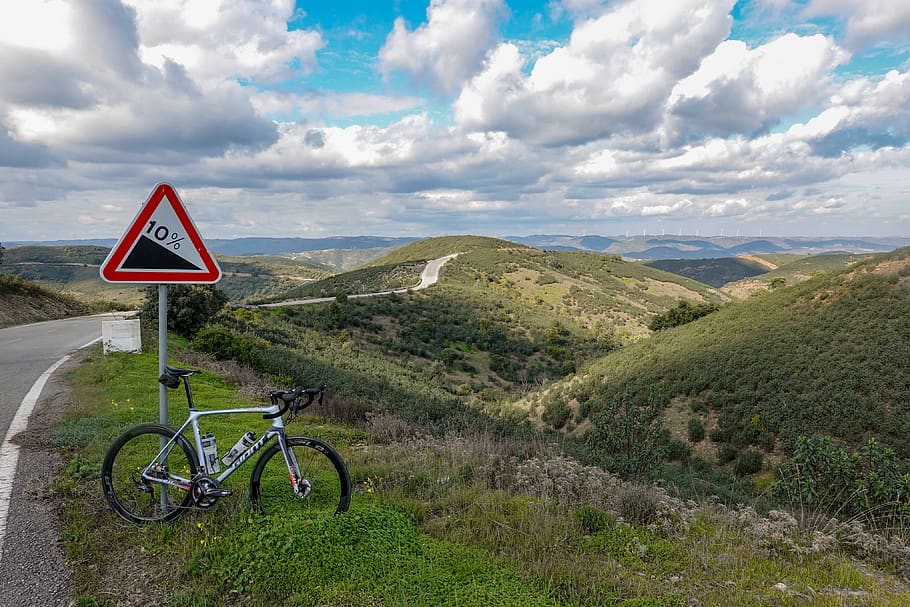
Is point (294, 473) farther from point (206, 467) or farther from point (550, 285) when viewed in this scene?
point (550, 285)

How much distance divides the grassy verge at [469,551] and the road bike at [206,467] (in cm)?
17

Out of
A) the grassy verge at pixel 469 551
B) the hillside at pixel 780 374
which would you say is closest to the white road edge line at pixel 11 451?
the grassy verge at pixel 469 551

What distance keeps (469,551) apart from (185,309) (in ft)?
56.7

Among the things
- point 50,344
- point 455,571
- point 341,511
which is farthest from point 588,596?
point 50,344

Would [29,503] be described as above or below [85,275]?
above

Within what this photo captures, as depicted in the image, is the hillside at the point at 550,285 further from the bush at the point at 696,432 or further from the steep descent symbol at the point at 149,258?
the steep descent symbol at the point at 149,258

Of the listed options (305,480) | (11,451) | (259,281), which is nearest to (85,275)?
(259,281)

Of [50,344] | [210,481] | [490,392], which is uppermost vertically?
[210,481]

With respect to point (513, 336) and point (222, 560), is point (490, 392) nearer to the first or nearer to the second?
point (513, 336)

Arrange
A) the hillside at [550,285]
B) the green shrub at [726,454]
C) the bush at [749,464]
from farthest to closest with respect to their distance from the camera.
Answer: the hillside at [550,285] < the green shrub at [726,454] < the bush at [749,464]

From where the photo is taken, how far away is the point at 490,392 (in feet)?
101

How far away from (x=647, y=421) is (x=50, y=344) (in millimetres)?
17229

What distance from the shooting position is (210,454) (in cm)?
384

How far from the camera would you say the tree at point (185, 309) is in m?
17.3
